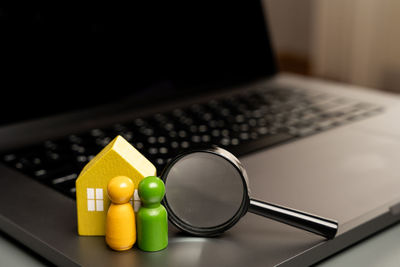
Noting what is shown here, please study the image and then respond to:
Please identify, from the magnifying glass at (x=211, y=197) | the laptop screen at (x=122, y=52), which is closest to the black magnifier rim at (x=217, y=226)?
the magnifying glass at (x=211, y=197)

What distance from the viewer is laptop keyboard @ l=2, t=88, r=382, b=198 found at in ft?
2.09

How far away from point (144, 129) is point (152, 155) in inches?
5.0

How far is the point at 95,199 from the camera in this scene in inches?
18.2

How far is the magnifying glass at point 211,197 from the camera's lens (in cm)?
46

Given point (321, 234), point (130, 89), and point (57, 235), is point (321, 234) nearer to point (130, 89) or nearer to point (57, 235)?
point (57, 235)

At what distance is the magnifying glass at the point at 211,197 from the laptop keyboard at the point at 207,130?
13 centimetres

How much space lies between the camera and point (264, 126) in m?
0.79

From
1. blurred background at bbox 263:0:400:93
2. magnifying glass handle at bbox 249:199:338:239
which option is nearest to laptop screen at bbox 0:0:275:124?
magnifying glass handle at bbox 249:199:338:239

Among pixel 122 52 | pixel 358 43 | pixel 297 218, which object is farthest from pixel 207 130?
pixel 358 43

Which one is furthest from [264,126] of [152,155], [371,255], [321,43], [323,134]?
[321,43]

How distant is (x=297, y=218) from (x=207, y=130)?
33 centimetres

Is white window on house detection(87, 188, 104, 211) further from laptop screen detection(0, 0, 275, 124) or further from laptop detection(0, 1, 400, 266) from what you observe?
laptop screen detection(0, 0, 275, 124)

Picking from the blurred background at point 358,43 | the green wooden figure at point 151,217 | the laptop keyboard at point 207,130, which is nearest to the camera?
the green wooden figure at point 151,217

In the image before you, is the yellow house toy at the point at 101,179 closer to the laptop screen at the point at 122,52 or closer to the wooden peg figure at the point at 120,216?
the wooden peg figure at the point at 120,216
